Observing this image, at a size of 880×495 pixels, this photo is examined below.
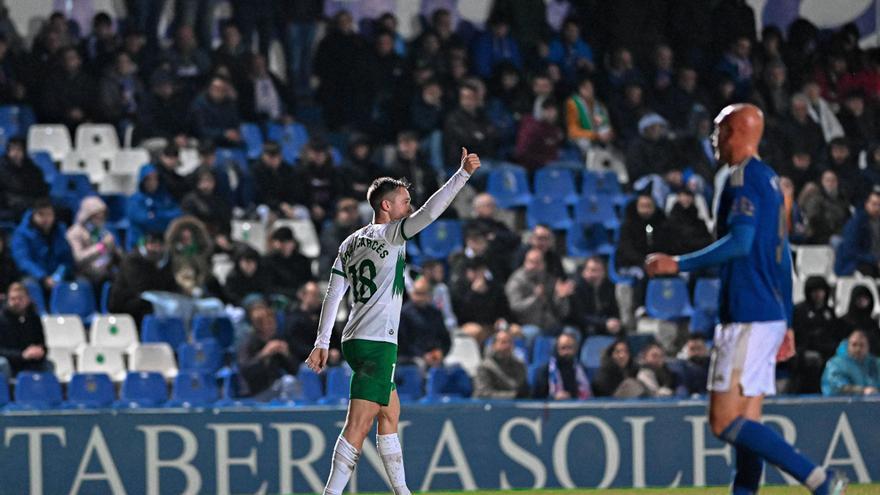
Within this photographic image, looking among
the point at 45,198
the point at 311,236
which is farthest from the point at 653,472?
the point at 45,198

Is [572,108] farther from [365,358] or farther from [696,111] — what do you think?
[365,358]

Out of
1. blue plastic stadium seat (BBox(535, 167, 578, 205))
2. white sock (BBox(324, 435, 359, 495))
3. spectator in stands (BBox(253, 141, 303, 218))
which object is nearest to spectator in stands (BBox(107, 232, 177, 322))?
spectator in stands (BBox(253, 141, 303, 218))

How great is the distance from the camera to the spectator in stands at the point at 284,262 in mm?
12164

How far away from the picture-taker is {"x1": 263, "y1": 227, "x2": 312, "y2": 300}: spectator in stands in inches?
479

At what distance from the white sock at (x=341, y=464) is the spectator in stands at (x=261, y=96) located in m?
8.21

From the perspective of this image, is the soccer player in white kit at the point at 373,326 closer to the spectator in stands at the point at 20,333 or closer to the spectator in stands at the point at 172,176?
the spectator in stands at the point at 20,333

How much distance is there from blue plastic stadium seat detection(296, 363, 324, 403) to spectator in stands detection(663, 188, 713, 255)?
371cm

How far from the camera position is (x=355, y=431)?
6.61 metres

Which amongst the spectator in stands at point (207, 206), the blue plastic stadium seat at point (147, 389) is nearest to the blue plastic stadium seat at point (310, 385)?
the blue plastic stadium seat at point (147, 389)

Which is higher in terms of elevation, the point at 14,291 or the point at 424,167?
the point at 424,167

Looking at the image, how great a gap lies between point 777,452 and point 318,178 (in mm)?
8246

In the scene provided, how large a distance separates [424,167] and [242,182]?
66.3 inches

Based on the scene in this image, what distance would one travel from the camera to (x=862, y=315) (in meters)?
12.1

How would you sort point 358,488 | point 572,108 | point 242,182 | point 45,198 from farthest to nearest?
point 572,108 → point 242,182 → point 45,198 → point 358,488
